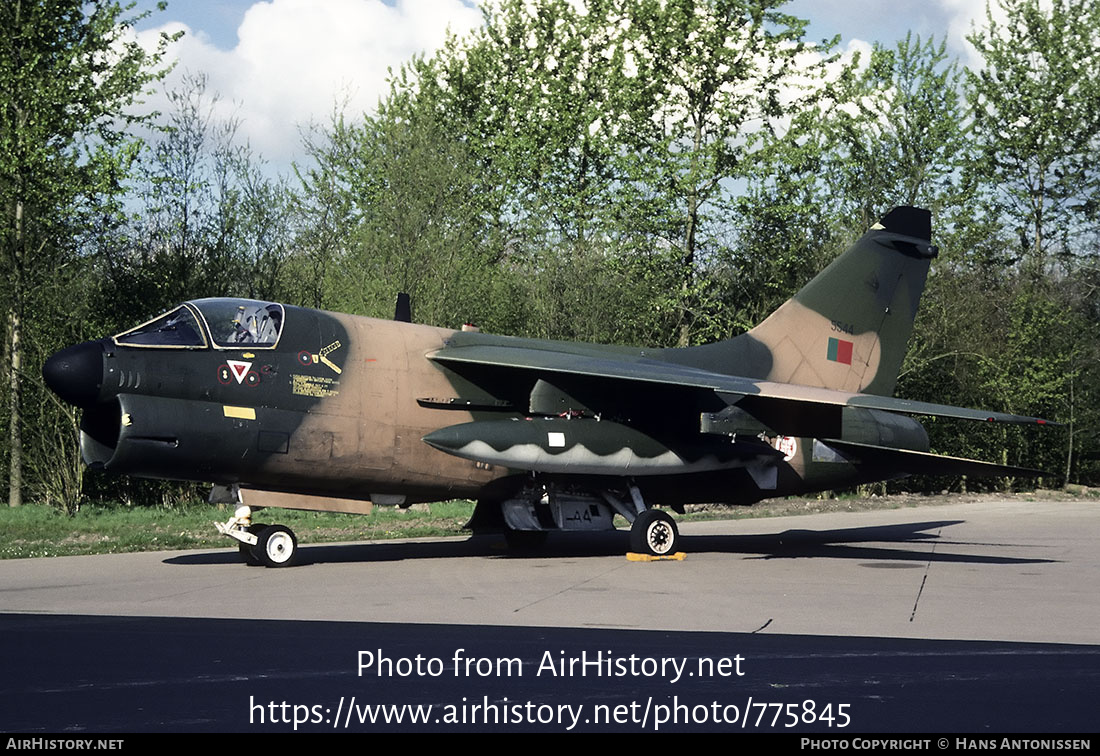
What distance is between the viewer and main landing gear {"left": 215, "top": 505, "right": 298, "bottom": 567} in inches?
559

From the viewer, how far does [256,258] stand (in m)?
27.0

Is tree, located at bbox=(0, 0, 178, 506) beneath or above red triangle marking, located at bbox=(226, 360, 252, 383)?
above

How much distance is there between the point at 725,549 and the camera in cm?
1761

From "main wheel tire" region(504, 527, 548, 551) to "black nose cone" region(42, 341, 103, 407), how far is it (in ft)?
21.3

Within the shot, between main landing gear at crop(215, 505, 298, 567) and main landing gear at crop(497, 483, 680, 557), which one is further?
main landing gear at crop(497, 483, 680, 557)

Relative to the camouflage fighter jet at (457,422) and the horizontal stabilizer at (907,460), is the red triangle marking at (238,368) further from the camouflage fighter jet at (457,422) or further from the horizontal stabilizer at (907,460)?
the horizontal stabilizer at (907,460)

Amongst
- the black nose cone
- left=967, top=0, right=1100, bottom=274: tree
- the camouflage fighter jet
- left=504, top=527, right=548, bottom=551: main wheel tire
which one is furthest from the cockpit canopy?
left=967, top=0, right=1100, bottom=274: tree

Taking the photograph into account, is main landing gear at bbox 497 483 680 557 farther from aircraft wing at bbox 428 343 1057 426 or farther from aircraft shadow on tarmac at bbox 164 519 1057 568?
aircraft wing at bbox 428 343 1057 426

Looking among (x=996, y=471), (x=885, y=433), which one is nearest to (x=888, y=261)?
(x=885, y=433)

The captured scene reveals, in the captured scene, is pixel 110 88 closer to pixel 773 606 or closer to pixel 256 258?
pixel 256 258

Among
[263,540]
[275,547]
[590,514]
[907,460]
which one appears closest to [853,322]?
[907,460]

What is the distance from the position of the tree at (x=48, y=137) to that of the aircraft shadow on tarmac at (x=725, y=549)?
10.0 metres

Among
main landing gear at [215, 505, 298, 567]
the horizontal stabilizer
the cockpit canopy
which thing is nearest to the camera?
the cockpit canopy

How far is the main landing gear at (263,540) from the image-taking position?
14188mm
